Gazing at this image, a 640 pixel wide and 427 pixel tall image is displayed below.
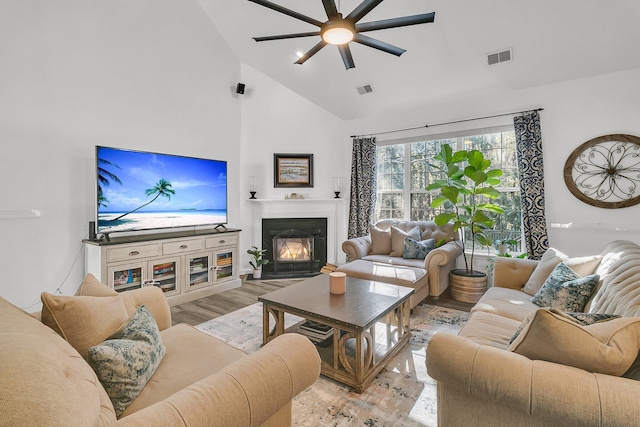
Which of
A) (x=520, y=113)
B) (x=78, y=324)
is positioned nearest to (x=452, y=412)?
(x=78, y=324)

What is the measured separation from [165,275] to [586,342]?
374cm

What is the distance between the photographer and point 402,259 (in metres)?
4.04

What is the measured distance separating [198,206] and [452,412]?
12.2ft

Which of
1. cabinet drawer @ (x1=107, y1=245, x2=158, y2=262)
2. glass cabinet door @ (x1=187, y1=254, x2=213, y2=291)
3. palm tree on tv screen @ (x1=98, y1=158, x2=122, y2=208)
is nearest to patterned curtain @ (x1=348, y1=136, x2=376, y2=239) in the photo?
glass cabinet door @ (x1=187, y1=254, x2=213, y2=291)

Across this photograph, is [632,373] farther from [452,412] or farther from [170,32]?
[170,32]

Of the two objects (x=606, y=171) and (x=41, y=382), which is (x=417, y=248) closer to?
(x=606, y=171)

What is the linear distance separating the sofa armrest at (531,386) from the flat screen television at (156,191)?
345cm

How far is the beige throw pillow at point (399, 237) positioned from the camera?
169 inches

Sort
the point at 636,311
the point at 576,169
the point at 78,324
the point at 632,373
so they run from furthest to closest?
the point at 576,169
the point at 636,311
the point at 78,324
the point at 632,373

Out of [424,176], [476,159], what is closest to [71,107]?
[476,159]

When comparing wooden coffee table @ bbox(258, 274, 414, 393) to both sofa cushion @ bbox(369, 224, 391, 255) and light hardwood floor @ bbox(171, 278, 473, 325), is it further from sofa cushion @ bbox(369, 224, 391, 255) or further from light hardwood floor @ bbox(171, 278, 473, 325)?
sofa cushion @ bbox(369, 224, 391, 255)

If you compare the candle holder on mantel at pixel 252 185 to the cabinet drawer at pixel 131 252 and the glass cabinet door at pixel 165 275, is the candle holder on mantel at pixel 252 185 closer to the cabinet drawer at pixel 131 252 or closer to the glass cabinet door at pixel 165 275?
the glass cabinet door at pixel 165 275

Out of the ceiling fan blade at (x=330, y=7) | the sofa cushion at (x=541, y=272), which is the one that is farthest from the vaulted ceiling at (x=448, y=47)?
the sofa cushion at (x=541, y=272)

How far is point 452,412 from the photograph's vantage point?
1.28 meters
